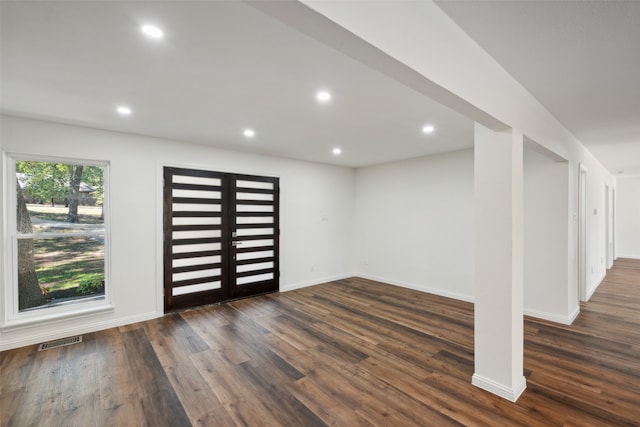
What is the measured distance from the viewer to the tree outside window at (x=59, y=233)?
10.7 feet

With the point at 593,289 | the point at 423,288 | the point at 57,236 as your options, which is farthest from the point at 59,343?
the point at 593,289

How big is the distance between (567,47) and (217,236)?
4.55 m

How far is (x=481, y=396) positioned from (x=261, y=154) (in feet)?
14.6

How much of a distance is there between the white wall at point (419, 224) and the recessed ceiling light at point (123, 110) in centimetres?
451

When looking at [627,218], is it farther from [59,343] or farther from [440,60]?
[59,343]

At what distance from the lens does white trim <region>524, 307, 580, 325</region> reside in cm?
363

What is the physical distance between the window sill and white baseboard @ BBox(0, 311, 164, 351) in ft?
0.24

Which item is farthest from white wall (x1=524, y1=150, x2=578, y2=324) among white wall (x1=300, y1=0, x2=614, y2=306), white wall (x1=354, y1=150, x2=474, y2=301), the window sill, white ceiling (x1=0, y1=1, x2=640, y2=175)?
the window sill

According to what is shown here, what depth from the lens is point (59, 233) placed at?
3.44 meters

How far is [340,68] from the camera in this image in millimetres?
2047

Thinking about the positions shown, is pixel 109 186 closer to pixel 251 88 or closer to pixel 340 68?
pixel 251 88

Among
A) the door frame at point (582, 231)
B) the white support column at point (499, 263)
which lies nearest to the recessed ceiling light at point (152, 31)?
the white support column at point (499, 263)

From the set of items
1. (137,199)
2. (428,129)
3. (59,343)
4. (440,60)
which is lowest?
(59,343)

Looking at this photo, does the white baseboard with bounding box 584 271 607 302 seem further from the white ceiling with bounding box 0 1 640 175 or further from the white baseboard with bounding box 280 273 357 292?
the white baseboard with bounding box 280 273 357 292
